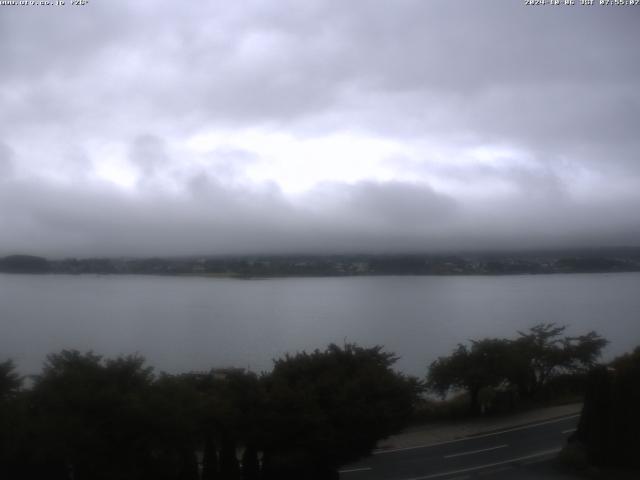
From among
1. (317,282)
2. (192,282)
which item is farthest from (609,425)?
(317,282)

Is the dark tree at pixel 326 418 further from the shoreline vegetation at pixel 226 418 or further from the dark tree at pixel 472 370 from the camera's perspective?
the dark tree at pixel 472 370

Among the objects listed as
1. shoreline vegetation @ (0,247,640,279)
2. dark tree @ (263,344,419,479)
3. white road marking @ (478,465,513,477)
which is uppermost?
shoreline vegetation @ (0,247,640,279)

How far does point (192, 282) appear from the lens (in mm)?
54406

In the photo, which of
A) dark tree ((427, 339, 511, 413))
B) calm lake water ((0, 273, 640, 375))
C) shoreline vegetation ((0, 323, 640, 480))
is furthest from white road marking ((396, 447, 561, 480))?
calm lake water ((0, 273, 640, 375))

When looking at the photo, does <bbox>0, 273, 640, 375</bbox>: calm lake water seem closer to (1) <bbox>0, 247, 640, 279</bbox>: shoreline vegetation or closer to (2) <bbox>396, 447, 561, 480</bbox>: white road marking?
(1) <bbox>0, 247, 640, 279</bbox>: shoreline vegetation

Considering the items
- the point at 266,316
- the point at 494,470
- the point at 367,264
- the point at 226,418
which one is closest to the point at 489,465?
the point at 494,470

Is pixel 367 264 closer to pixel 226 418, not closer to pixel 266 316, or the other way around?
pixel 266 316

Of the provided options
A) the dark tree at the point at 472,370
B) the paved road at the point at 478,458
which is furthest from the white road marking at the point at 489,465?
the dark tree at the point at 472,370

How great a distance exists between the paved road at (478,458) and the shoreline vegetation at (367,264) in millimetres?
17672

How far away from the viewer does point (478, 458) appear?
52.3 feet

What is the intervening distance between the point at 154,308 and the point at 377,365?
24.9 m

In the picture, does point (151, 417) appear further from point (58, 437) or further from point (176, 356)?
point (176, 356)

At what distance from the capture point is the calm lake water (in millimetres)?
25781

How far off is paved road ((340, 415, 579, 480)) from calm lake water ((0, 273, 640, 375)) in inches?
307
